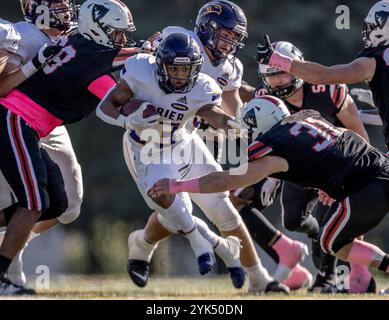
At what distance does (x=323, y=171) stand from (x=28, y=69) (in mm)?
1939

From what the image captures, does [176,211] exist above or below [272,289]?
above

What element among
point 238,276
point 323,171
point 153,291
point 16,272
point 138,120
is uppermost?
point 138,120

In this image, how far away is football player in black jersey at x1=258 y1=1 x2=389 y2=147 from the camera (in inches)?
280

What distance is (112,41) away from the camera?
7.41 m

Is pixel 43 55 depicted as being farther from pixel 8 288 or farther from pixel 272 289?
pixel 272 289

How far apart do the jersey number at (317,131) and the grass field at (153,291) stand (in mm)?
887

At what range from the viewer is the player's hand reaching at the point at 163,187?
6617mm

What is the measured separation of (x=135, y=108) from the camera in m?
6.88

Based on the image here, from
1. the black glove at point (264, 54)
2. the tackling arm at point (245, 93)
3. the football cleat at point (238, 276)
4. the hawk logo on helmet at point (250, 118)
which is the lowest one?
the football cleat at point (238, 276)

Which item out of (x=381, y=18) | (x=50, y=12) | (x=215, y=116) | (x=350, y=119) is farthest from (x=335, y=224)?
(x=50, y=12)

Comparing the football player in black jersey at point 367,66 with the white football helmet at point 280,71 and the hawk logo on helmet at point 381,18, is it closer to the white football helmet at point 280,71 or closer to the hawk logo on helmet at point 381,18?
the hawk logo on helmet at point 381,18

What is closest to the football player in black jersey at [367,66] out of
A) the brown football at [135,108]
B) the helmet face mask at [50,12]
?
the brown football at [135,108]

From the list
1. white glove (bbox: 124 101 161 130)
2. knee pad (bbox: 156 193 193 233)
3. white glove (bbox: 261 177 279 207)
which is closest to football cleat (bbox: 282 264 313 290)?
white glove (bbox: 261 177 279 207)
